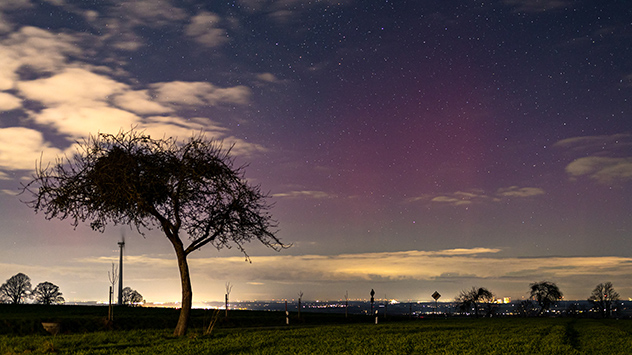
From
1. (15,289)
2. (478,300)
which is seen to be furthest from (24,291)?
(478,300)

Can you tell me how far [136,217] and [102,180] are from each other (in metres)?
2.31

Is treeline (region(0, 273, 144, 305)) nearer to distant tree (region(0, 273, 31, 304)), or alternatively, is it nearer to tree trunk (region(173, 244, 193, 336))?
distant tree (region(0, 273, 31, 304))

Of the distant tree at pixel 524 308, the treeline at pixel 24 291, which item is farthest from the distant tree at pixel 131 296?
the distant tree at pixel 524 308

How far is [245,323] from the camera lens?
44844 mm

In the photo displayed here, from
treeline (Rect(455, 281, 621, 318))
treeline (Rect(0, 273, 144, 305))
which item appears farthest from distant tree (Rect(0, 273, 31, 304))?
treeline (Rect(455, 281, 621, 318))

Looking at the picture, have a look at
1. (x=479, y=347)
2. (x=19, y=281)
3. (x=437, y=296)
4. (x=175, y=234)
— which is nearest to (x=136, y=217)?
(x=175, y=234)

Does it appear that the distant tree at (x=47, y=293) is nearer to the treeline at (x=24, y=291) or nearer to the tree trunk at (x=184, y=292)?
the treeline at (x=24, y=291)

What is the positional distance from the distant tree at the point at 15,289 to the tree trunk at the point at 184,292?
91.1 m

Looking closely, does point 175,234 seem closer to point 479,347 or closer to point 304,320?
point 479,347

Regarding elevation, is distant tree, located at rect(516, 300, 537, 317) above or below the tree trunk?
below

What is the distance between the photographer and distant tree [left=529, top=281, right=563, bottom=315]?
126m

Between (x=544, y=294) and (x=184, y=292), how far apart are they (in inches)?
4648

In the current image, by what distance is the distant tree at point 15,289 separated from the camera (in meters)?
103

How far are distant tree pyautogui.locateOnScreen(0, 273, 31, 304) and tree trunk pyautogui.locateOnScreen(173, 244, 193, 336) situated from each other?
91.1 meters
